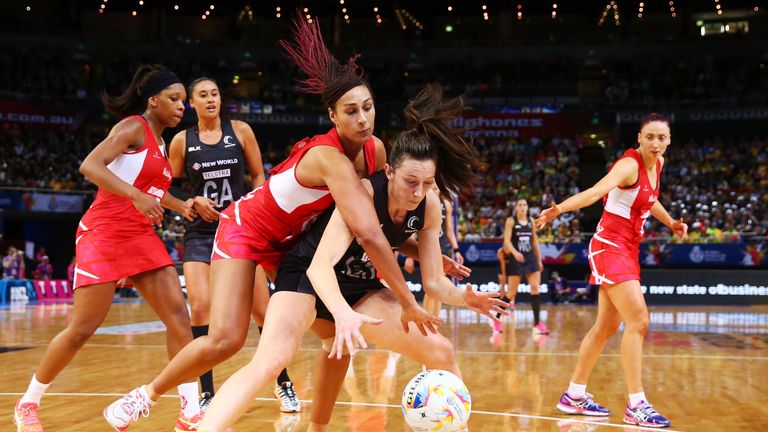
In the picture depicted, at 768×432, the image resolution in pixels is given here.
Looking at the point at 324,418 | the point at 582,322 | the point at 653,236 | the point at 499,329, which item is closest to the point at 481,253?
the point at 653,236

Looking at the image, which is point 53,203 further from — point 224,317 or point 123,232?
point 224,317

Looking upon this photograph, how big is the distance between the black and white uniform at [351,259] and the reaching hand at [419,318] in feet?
1.21

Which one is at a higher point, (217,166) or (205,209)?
(217,166)

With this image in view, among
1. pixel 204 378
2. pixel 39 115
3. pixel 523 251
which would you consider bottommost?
pixel 523 251

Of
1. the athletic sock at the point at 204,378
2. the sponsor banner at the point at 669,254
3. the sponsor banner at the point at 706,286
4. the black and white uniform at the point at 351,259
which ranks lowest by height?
the sponsor banner at the point at 706,286

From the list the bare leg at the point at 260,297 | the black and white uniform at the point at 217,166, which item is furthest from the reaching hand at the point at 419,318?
the black and white uniform at the point at 217,166

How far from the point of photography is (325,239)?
3891 mm

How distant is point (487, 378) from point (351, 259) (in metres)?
3.99

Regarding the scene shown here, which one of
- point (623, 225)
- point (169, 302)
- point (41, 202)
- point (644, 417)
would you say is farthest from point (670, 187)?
point (169, 302)

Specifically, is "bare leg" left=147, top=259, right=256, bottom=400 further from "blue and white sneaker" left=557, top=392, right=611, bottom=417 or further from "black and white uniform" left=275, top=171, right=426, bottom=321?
"blue and white sneaker" left=557, top=392, right=611, bottom=417

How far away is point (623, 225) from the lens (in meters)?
6.40

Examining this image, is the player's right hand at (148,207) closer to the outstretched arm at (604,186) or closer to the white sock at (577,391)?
the outstretched arm at (604,186)

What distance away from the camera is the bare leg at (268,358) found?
11.7 feet

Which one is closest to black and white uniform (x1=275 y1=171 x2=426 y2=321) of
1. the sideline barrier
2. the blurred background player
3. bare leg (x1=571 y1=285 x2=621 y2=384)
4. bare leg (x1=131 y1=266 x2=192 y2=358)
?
bare leg (x1=131 y1=266 x2=192 y2=358)
